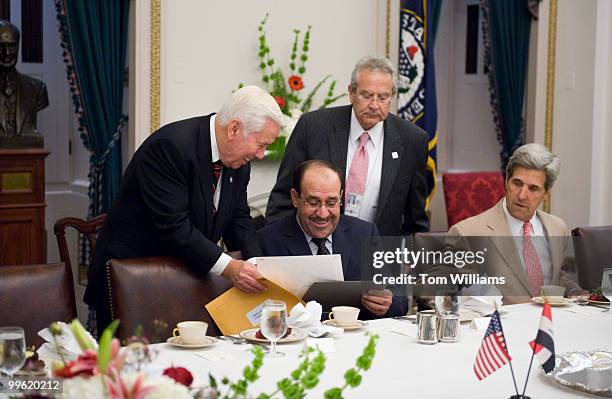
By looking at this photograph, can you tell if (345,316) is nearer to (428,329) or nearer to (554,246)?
(428,329)

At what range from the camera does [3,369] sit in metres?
2.14

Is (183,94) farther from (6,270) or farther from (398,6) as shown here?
(6,270)

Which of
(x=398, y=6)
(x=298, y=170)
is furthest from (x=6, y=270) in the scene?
(x=398, y=6)

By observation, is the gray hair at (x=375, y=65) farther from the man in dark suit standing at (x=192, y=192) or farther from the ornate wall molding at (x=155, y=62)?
the ornate wall molding at (x=155, y=62)

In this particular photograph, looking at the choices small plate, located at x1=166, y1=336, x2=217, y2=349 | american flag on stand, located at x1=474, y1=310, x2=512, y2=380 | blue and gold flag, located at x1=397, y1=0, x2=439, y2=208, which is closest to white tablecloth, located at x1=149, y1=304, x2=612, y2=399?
small plate, located at x1=166, y1=336, x2=217, y2=349

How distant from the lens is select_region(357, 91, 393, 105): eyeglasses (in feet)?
13.3

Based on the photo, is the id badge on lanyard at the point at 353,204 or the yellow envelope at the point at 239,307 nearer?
the yellow envelope at the point at 239,307

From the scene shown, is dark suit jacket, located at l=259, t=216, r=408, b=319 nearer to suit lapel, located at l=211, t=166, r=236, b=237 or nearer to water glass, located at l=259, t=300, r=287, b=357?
suit lapel, located at l=211, t=166, r=236, b=237

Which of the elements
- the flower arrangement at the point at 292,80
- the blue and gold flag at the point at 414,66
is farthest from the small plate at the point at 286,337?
the blue and gold flag at the point at 414,66

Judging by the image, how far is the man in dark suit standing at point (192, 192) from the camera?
3.21 metres

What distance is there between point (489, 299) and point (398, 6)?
3751 millimetres

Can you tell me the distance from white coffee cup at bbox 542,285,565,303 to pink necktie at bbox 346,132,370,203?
0.97 meters

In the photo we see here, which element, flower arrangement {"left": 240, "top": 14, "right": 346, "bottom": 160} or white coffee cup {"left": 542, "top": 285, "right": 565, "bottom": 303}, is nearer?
white coffee cup {"left": 542, "top": 285, "right": 565, "bottom": 303}

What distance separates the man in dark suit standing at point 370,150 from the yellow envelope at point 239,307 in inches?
37.0
